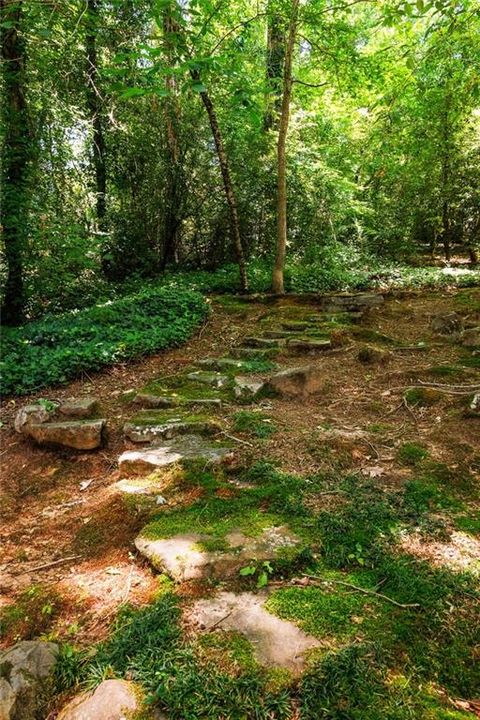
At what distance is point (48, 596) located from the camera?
1.97 m

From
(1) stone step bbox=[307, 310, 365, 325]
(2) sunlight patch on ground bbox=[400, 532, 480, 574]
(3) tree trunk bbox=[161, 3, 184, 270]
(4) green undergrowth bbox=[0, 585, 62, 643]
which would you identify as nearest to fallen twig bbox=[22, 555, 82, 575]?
(4) green undergrowth bbox=[0, 585, 62, 643]

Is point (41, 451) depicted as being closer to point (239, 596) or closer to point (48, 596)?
point (48, 596)

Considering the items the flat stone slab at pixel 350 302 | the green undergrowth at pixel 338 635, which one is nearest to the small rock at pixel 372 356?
the flat stone slab at pixel 350 302

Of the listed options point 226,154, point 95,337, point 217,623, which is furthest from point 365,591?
point 226,154

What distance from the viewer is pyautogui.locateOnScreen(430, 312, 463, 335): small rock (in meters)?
5.73

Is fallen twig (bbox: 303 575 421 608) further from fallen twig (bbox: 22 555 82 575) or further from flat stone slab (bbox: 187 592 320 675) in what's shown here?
fallen twig (bbox: 22 555 82 575)

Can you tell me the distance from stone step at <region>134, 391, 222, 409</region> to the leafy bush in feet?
3.94

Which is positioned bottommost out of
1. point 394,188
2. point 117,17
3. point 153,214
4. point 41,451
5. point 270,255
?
point 41,451

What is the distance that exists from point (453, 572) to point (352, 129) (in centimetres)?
1354

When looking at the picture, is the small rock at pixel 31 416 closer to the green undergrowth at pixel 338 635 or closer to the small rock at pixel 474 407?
the green undergrowth at pixel 338 635

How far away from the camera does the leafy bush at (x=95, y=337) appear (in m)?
4.88

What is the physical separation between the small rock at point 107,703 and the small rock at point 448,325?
215 inches

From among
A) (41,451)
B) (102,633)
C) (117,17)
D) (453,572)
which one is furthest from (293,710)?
(117,17)

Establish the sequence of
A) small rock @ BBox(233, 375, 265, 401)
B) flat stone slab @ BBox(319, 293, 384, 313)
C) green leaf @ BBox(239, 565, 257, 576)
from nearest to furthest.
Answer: green leaf @ BBox(239, 565, 257, 576) < small rock @ BBox(233, 375, 265, 401) < flat stone slab @ BBox(319, 293, 384, 313)
